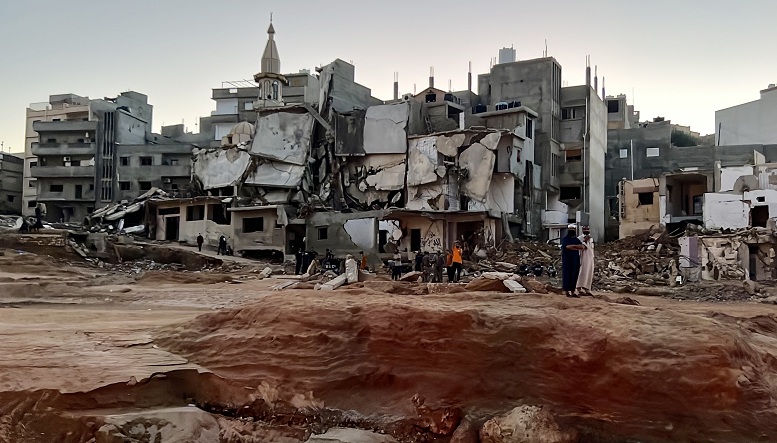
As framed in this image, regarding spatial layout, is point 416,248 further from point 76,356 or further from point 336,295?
point 76,356

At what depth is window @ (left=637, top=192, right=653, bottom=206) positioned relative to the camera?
39.5 m

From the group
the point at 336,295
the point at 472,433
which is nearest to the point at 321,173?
the point at 336,295

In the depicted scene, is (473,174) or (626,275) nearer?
(626,275)

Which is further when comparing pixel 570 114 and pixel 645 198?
pixel 570 114

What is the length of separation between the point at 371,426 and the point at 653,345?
12.2ft

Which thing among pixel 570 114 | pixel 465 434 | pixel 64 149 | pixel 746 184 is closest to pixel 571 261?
pixel 465 434

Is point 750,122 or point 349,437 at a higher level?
point 750,122

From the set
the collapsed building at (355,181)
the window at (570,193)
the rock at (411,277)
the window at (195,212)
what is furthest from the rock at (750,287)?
the window at (195,212)

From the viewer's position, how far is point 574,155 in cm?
4581

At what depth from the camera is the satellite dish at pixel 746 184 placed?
3322 centimetres

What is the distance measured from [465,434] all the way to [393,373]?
1.38 metres

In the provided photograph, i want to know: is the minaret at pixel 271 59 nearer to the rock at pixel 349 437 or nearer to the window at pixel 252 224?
the window at pixel 252 224

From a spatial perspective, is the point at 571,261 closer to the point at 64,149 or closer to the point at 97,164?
the point at 97,164

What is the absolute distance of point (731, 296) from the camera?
2077 cm
